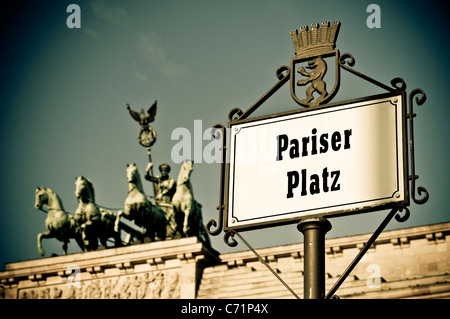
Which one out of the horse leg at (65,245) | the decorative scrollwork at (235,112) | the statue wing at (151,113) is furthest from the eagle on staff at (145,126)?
the decorative scrollwork at (235,112)

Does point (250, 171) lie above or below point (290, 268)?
below

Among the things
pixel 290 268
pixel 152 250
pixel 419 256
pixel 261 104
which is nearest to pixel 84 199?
pixel 152 250

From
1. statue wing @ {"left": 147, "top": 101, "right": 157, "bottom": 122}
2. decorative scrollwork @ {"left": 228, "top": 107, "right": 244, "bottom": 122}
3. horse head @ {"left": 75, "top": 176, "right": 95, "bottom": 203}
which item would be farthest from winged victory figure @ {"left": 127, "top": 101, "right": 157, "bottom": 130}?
decorative scrollwork @ {"left": 228, "top": 107, "right": 244, "bottom": 122}

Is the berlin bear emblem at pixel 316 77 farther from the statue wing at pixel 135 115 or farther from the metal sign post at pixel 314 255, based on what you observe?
the statue wing at pixel 135 115

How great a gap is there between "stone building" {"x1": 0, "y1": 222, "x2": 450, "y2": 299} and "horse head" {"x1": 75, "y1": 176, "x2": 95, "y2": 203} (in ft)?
7.63

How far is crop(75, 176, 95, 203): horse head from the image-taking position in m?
38.4

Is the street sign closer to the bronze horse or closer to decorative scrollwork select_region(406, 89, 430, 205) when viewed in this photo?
decorative scrollwork select_region(406, 89, 430, 205)

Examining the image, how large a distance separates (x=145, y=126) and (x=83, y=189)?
4.40m

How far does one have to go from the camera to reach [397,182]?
3.60 metres

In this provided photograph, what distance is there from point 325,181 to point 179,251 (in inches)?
1352
